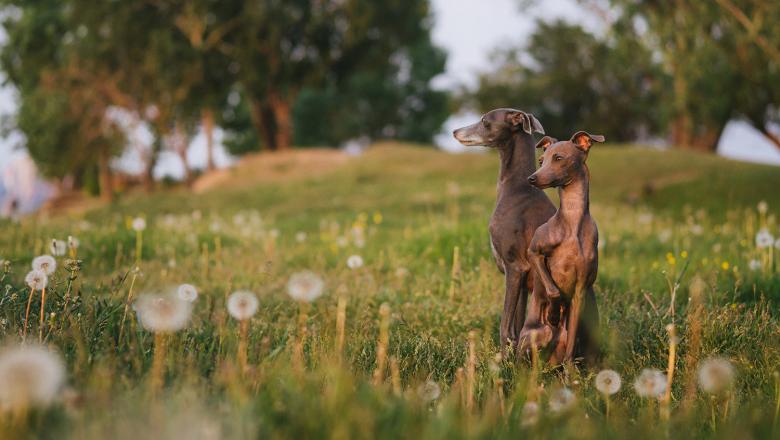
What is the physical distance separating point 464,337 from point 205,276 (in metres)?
3.00

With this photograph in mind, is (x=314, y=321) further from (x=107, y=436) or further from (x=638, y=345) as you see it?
(x=107, y=436)

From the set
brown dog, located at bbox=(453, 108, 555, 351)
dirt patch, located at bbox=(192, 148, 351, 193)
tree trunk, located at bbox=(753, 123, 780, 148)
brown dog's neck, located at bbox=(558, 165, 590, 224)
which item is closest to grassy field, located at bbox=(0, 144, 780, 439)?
brown dog, located at bbox=(453, 108, 555, 351)

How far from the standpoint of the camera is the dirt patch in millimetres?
25844

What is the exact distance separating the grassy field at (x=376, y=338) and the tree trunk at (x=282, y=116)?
71.4ft

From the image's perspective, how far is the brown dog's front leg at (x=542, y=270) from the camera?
12.1 feet

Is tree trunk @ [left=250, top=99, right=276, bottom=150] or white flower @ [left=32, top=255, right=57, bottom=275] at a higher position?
tree trunk @ [left=250, top=99, right=276, bottom=150]

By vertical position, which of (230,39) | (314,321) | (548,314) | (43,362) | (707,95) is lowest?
(314,321)

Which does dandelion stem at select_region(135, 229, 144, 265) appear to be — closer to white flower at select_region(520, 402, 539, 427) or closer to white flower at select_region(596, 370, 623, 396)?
white flower at select_region(596, 370, 623, 396)

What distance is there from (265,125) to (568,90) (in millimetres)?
18092

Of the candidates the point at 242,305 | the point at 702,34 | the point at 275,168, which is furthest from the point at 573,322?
the point at 275,168

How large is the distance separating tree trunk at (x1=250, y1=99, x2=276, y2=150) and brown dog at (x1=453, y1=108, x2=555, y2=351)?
31701 millimetres

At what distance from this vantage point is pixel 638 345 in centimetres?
430

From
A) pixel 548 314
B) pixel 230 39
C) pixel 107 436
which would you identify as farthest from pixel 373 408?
pixel 230 39

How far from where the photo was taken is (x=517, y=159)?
166 inches
